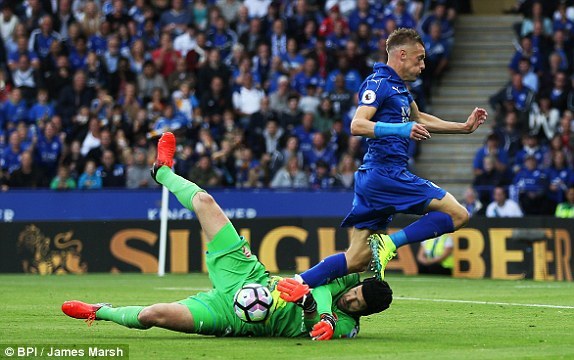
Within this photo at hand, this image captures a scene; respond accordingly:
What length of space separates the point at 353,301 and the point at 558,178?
45.9 feet

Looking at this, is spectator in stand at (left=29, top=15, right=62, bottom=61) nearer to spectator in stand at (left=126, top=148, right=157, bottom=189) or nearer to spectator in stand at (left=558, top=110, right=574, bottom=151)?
spectator in stand at (left=126, top=148, right=157, bottom=189)

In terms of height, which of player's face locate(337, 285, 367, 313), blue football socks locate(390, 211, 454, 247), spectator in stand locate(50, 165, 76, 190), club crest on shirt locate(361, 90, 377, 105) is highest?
club crest on shirt locate(361, 90, 377, 105)

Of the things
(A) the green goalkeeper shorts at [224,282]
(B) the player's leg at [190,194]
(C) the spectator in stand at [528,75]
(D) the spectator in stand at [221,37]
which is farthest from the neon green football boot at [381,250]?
(D) the spectator in stand at [221,37]

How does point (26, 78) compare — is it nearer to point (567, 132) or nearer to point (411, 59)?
point (567, 132)

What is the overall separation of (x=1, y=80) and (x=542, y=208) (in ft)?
37.5

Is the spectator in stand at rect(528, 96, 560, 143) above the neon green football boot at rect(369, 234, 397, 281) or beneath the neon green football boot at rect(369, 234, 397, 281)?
above

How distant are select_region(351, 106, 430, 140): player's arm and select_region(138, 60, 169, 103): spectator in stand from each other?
51.5ft

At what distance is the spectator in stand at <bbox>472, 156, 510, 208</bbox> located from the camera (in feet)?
76.4

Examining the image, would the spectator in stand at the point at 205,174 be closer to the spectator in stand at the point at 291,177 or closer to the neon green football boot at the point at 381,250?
the spectator in stand at the point at 291,177

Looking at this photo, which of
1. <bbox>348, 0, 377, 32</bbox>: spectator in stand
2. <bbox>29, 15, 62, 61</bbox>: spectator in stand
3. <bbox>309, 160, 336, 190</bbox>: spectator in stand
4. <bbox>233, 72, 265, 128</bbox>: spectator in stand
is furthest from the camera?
<bbox>29, 15, 62, 61</bbox>: spectator in stand

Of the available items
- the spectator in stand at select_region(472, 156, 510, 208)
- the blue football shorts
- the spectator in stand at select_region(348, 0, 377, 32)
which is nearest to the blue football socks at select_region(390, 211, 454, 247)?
the blue football shorts

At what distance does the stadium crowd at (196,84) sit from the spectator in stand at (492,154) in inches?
77.4

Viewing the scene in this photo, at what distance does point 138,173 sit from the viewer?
2384 centimetres

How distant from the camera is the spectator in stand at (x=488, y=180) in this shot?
2330 cm
